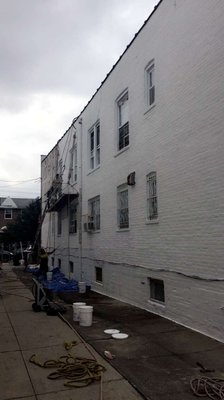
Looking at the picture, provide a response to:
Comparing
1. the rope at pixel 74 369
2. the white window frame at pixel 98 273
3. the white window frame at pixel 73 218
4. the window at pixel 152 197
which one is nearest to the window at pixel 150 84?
the window at pixel 152 197

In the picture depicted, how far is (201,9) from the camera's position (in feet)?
27.8

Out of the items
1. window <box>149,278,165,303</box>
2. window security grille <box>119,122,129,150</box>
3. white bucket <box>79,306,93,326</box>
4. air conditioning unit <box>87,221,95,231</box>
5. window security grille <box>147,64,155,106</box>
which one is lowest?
white bucket <box>79,306,93,326</box>

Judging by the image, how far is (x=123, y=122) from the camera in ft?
44.0

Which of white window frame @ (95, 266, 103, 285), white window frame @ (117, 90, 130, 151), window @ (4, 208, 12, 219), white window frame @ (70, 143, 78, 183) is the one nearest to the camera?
white window frame @ (117, 90, 130, 151)

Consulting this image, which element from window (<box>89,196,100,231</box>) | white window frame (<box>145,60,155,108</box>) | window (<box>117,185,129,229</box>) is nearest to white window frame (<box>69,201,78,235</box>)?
window (<box>89,196,100,231</box>)

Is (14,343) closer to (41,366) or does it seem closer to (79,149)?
(41,366)

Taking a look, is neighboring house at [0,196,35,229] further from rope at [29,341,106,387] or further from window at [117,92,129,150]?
rope at [29,341,106,387]

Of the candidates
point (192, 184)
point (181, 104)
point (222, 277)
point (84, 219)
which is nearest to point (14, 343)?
point (222, 277)

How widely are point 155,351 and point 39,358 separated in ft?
5.89

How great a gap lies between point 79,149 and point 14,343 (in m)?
11.9

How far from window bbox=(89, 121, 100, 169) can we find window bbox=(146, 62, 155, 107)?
4.92 metres

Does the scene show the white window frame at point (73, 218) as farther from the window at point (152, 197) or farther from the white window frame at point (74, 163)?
the window at point (152, 197)

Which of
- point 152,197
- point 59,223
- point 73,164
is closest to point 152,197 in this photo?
point 152,197

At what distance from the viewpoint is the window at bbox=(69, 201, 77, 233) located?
1948 cm
